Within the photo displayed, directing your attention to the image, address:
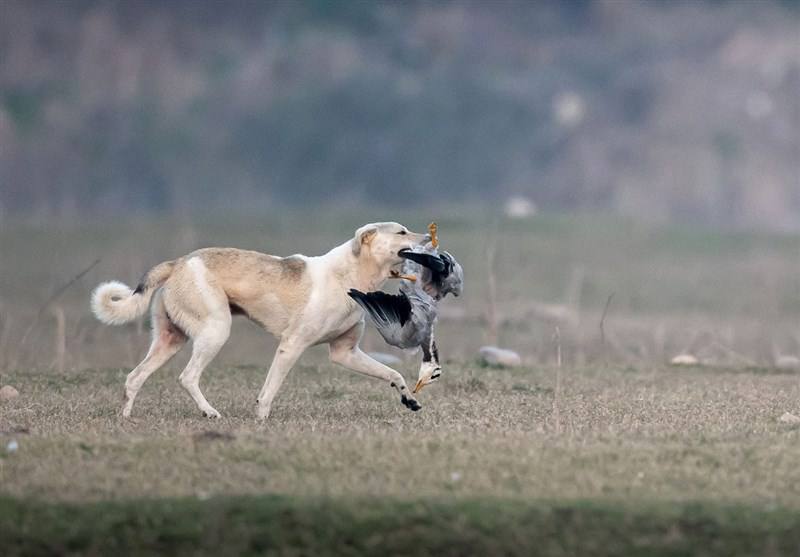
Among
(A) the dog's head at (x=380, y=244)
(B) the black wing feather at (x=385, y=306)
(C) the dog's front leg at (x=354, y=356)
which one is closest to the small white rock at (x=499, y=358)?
(C) the dog's front leg at (x=354, y=356)

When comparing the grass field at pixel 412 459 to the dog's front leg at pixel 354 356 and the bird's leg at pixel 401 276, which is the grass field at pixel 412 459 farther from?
the bird's leg at pixel 401 276

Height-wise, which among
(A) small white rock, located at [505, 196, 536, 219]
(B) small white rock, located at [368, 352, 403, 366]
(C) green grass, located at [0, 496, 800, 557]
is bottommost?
(C) green grass, located at [0, 496, 800, 557]

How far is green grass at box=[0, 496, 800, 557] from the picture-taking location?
31.9 ft

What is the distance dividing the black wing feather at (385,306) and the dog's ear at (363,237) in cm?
46

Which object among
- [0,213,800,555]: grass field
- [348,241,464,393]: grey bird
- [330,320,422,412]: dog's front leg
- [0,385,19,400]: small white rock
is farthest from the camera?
[0,385,19,400]: small white rock

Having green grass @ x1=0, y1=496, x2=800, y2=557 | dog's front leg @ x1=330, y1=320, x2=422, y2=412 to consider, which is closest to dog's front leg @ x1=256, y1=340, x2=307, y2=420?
dog's front leg @ x1=330, y1=320, x2=422, y2=412

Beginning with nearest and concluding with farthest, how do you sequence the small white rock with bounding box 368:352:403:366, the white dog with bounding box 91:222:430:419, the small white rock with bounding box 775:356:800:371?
the white dog with bounding box 91:222:430:419 < the small white rock with bounding box 368:352:403:366 < the small white rock with bounding box 775:356:800:371

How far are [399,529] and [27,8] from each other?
61.0 m

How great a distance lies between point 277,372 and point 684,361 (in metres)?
6.85

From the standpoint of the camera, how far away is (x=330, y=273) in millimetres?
13508

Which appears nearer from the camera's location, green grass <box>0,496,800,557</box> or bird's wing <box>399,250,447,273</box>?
green grass <box>0,496,800,557</box>

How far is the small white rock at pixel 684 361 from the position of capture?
18.5 m

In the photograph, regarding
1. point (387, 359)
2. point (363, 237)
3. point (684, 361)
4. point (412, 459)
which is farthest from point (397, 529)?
point (684, 361)

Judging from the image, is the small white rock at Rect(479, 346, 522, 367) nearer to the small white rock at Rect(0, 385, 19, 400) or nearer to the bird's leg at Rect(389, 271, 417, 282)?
the bird's leg at Rect(389, 271, 417, 282)
